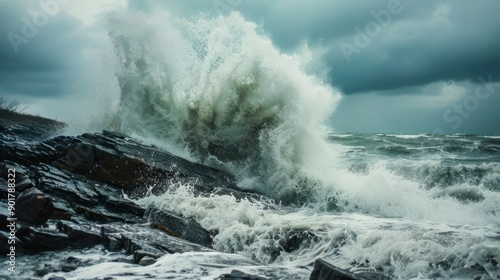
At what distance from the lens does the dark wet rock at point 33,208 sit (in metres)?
5.81

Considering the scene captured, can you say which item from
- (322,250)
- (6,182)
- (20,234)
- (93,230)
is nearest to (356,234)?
(322,250)

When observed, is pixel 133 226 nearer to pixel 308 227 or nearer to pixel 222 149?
pixel 308 227

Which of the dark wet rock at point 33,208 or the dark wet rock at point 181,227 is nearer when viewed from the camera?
the dark wet rock at point 33,208

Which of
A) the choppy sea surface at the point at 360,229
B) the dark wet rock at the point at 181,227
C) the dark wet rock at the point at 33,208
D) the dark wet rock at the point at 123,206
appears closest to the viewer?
the choppy sea surface at the point at 360,229

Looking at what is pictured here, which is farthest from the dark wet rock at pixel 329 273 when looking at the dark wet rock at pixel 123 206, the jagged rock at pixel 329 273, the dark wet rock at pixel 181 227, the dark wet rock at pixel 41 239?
the dark wet rock at pixel 123 206

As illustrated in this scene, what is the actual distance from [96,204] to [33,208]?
179 centimetres

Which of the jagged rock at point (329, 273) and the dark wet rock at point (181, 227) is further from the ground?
the jagged rock at point (329, 273)

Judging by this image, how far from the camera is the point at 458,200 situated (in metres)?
9.60

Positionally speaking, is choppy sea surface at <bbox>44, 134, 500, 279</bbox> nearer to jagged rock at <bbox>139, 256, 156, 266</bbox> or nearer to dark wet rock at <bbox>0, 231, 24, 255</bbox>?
jagged rock at <bbox>139, 256, 156, 266</bbox>

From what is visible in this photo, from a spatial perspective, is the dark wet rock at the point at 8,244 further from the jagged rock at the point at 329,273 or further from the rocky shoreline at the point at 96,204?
the jagged rock at the point at 329,273

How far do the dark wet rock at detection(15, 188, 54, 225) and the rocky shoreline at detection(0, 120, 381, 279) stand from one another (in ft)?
0.04

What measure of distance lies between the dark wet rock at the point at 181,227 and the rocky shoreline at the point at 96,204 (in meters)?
0.02

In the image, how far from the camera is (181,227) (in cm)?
696

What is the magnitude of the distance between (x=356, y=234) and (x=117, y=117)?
425 inches
